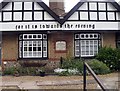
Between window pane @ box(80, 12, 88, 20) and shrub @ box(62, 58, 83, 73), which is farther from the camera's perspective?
window pane @ box(80, 12, 88, 20)

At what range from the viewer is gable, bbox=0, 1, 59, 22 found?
815 inches

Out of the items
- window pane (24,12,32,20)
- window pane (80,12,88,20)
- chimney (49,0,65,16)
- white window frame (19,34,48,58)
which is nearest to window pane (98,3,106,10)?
window pane (80,12,88,20)

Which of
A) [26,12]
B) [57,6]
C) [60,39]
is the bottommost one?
[60,39]

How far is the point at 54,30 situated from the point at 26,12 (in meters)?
2.51

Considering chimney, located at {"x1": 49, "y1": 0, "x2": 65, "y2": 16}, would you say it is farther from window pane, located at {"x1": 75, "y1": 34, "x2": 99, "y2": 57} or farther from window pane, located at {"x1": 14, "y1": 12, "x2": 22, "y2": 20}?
window pane, located at {"x1": 14, "y1": 12, "x2": 22, "y2": 20}

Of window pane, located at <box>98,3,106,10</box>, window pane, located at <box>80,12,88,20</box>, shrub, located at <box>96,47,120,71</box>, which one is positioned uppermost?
window pane, located at <box>98,3,106,10</box>

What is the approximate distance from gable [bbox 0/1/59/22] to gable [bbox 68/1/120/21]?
208 cm

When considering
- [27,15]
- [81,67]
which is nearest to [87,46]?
[81,67]

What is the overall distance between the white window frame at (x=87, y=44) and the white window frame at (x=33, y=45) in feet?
8.18

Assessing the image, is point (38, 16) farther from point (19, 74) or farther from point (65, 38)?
point (19, 74)

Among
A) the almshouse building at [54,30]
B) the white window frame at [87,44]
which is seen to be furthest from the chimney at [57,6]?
the white window frame at [87,44]

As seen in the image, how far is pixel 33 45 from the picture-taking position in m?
21.2

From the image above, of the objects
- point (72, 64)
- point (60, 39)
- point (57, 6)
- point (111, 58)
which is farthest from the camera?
point (57, 6)

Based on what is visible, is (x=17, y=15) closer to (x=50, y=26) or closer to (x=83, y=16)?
(x=50, y=26)
